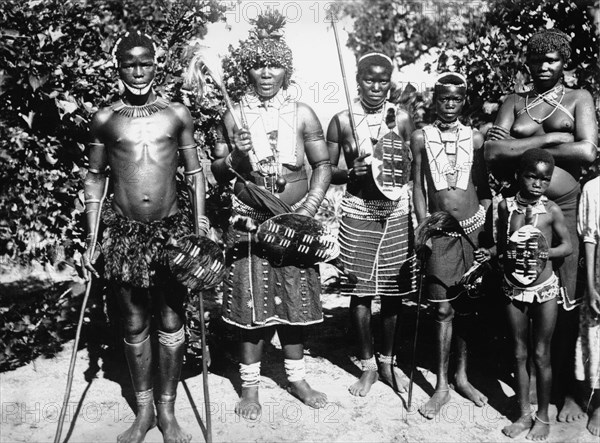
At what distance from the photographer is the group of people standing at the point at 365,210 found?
384 cm

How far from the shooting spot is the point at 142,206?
12.6 feet

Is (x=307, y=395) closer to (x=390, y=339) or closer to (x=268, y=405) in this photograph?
(x=268, y=405)

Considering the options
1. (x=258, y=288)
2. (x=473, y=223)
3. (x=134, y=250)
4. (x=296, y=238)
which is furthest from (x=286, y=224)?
(x=473, y=223)

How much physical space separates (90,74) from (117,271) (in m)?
1.74

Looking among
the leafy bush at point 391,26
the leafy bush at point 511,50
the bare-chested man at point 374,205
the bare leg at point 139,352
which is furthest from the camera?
the leafy bush at point 391,26

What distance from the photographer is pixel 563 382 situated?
14.4ft

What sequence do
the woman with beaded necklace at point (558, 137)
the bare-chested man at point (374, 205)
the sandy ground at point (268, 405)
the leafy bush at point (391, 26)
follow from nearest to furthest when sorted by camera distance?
the woman with beaded necklace at point (558, 137), the sandy ground at point (268, 405), the bare-chested man at point (374, 205), the leafy bush at point (391, 26)

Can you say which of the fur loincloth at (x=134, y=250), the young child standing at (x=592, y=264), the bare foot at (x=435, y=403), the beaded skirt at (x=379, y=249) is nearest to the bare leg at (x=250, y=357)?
the beaded skirt at (x=379, y=249)

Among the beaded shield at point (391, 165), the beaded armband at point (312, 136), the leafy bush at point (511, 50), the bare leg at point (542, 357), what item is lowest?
the bare leg at point (542, 357)

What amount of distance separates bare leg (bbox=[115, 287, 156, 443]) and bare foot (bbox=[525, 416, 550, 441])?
8.12 ft

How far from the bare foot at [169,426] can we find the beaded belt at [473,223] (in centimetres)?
222

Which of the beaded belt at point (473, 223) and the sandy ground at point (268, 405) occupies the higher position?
the beaded belt at point (473, 223)

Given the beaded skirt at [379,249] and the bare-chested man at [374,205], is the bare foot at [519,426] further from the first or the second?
the beaded skirt at [379,249]

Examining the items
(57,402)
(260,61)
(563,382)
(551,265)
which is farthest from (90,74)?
(563,382)
